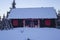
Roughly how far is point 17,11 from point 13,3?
12688 millimetres

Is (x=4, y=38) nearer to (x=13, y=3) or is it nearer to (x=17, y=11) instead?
(x=17, y=11)

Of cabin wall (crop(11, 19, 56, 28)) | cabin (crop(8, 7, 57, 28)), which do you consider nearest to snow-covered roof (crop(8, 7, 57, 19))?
cabin (crop(8, 7, 57, 28))

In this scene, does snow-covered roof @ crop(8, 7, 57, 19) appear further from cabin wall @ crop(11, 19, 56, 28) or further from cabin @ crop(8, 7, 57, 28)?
cabin wall @ crop(11, 19, 56, 28)

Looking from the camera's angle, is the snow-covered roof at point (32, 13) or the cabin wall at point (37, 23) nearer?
the cabin wall at point (37, 23)

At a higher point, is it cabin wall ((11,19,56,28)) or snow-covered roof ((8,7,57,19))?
snow-covered roof ((8,7,57,19))

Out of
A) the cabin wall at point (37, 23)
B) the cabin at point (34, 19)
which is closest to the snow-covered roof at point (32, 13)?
the cabin at point (34, 19)

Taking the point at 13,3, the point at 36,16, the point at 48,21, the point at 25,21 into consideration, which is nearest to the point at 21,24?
the point at 25,21

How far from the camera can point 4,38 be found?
863cm

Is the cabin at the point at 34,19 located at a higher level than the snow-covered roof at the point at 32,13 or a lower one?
lower

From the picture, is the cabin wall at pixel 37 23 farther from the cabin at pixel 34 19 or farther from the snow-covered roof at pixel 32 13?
the snow-covered roof at pixel 32 13

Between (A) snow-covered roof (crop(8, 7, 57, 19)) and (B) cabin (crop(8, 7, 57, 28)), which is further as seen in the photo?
(A) snow-covered roof (crop(8, 7, 57, 19))

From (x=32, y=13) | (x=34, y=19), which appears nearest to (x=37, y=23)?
(x=34, y=19)

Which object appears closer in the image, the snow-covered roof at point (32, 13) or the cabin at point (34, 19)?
the cabin at point (34, 19)

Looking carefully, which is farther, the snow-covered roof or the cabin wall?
the snow-covered roof
